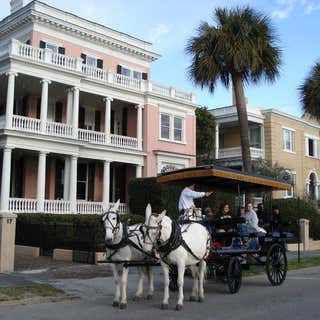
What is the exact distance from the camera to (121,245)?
9766mm

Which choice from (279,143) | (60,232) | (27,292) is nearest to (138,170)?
(60,232)

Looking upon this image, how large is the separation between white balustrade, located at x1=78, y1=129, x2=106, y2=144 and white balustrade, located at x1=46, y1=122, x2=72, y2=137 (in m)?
1.02

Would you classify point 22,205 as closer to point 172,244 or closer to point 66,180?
point 66,180

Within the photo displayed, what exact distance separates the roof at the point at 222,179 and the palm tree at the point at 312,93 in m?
15.7

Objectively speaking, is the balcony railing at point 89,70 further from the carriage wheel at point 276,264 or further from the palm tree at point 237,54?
the carriage wheel at point 276,264

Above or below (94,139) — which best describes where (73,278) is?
below

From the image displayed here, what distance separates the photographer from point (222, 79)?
80.3ft

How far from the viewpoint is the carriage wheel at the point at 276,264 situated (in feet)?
42.2

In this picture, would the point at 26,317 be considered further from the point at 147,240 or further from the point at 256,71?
the point at 256,71

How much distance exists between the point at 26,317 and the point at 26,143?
19.2 metres

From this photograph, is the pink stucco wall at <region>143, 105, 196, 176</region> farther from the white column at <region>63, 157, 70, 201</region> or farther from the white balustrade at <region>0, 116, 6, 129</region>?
the white balustrade at <region>0, 116, 6, 129</region>

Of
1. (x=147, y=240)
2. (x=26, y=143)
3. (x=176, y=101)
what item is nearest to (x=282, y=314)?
(x=147, y=240)

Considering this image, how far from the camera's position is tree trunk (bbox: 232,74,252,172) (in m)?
23.2

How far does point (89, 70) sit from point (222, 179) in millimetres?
20032
